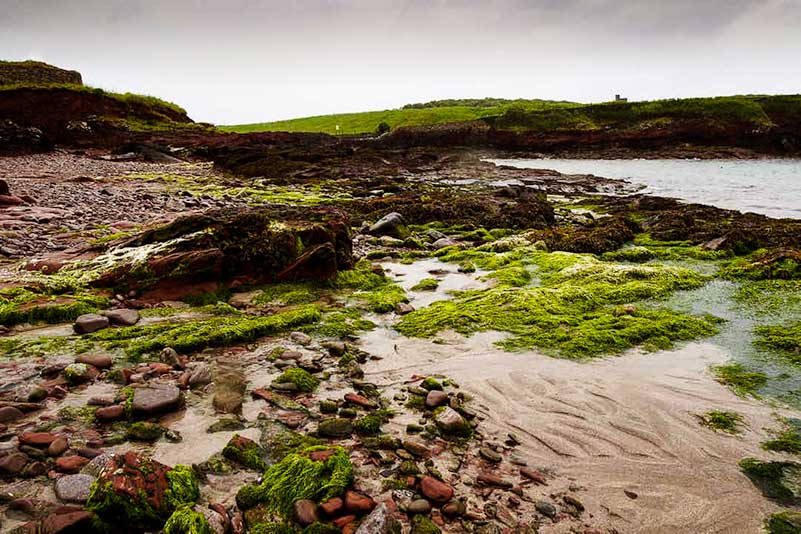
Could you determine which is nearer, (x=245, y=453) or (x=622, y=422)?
(x=245, y=453)

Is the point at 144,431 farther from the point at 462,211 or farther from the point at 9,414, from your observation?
the point at 462,211

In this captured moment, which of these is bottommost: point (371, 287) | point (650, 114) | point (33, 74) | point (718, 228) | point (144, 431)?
point (371, 287)

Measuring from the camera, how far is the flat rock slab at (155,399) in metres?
3.91

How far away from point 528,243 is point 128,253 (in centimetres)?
904

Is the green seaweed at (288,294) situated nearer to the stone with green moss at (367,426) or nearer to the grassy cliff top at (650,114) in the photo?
the stone with green moss at (367,426)

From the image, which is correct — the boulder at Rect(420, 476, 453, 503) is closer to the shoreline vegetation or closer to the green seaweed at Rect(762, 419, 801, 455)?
the shoreline vegetation

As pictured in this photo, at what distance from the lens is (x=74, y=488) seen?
112 inches

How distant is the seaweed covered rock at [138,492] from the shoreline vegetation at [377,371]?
0.01 meters

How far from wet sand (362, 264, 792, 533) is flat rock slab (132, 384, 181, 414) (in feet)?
6.52

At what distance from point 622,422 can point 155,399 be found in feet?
14.2

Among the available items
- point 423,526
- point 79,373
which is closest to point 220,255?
point 79,373

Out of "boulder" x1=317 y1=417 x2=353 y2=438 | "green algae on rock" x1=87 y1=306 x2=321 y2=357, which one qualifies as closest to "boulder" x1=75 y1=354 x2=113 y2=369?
"green algae on rock" x1=87 y1=306 x2=321 y2=357

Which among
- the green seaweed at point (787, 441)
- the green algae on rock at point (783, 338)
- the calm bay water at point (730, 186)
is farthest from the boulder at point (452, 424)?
the calm bay water at point (730, 186)

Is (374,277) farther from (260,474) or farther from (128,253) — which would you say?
(260,474)
